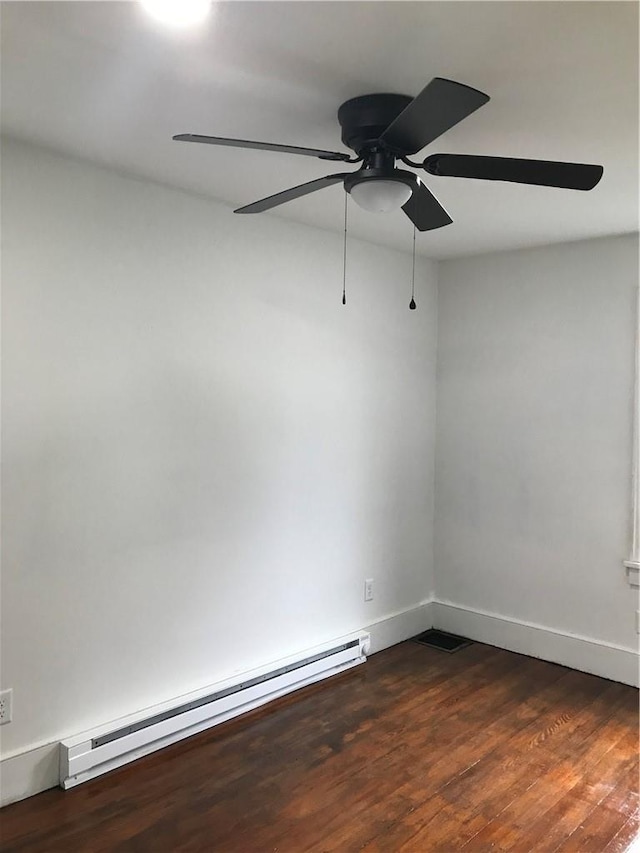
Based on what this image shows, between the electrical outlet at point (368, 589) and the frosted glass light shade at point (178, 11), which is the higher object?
the frosted glass light shade at point (178, 11)

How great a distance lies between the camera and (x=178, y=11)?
4.82 feet

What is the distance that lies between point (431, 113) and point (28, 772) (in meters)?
2.45

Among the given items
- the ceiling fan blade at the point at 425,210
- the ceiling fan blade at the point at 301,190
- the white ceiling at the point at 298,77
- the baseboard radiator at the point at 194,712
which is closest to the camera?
the white ceiling at the point at 298,77

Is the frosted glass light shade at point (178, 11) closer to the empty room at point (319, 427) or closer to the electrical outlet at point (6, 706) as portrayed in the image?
the empty room at point (319, 427)

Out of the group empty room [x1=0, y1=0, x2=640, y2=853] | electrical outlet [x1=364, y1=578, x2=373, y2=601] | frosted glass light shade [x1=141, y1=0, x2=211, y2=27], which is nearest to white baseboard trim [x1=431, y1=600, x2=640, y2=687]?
empty room [x1=0, y1=0, x2=640, y2=853]

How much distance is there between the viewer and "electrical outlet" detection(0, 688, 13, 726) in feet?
7.57

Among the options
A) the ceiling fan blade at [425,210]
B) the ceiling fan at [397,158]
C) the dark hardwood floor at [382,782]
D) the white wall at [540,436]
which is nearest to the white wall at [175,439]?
the dark hardwood floor at [382,782]

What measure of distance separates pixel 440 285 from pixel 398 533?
5.02 ft

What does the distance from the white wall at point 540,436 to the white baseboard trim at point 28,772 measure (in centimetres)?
247

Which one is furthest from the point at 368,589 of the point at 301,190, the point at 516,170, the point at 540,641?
the point at 516,170

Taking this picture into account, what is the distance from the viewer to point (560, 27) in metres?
1.51

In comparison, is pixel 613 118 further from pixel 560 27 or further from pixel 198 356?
pixel 198 356

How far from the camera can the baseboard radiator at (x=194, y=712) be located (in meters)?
2.44

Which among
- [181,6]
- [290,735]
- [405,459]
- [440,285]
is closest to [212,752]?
[290,735]
